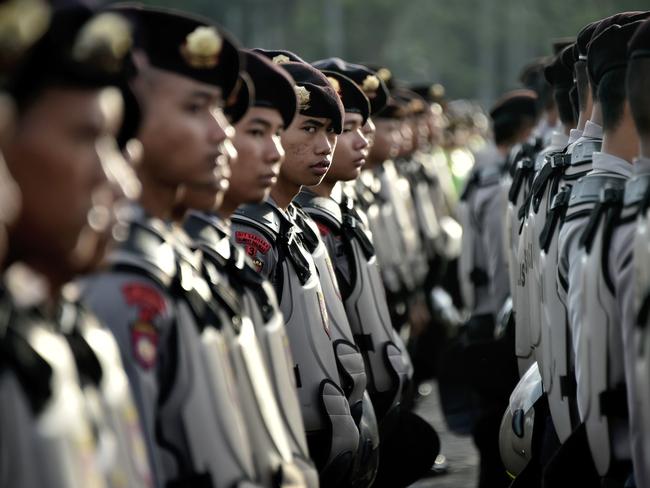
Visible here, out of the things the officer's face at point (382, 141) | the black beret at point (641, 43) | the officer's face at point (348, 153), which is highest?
the black beret at point (641, 43)

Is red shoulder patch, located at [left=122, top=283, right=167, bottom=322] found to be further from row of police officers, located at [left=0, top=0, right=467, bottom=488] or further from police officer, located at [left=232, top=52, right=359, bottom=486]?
police officer, located at [left=232, top=52, right=359, bottom=486]

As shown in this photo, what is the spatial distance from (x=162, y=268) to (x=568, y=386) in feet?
7.81

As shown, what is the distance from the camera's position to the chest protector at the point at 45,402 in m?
3.17

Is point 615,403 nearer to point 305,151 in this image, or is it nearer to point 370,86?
point 305,151

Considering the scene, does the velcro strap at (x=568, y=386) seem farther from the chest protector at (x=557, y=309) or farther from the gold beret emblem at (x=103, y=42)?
the gold beret emblem at (x=103, y=42)

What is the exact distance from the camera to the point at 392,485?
769 cm

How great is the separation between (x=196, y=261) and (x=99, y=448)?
1.08 meters

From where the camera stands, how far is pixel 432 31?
73.3 m

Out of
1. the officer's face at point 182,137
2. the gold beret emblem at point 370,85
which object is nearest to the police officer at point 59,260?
the officer's face at point 182,137

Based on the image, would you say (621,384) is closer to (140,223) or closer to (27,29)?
(140,223)

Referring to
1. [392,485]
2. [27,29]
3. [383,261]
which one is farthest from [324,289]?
[383,261]

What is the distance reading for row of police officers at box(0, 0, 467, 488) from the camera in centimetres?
325

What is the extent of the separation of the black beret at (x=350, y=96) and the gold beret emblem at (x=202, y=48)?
3583 mm

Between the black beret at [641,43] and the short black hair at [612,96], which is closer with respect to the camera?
the black beret at [641,43]
